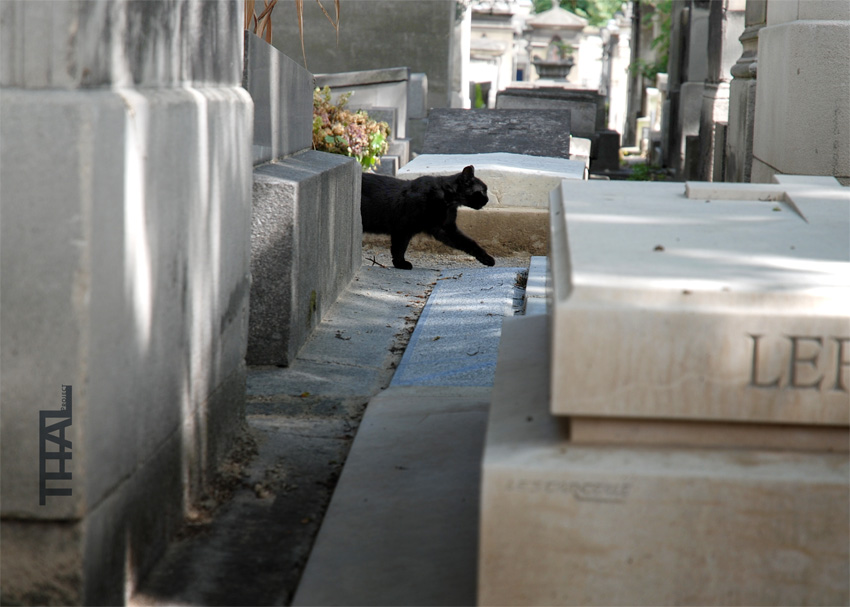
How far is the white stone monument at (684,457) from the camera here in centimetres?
165

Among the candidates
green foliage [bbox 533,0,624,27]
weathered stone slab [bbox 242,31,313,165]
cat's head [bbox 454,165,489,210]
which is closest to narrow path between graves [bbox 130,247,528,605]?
weathered stone slab [bbox 242,31,313,165]

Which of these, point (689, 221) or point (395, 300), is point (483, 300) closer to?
point (395, 300)

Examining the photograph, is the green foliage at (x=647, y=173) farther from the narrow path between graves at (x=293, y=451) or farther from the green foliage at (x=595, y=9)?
the green foliage at (x=595, y=9)

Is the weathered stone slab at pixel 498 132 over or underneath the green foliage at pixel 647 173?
over

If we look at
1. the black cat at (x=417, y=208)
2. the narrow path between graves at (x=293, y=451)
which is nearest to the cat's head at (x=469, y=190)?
the black cat at (x=417, y=208)

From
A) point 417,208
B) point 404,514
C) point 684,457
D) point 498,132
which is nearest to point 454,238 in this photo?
point 417,208

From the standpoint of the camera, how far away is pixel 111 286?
5.92 ft

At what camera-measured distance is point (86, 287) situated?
1700 mm

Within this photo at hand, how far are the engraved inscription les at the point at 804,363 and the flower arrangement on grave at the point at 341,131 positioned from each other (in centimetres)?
508

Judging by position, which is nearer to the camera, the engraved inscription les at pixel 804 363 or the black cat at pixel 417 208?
the engraved inscription les at pixel 804 363

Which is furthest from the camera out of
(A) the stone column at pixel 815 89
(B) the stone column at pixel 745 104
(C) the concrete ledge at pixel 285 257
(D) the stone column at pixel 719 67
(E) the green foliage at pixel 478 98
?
(E) the green foliage at pixel 478 98

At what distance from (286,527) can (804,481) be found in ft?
4.38

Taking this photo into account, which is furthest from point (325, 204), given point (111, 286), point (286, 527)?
point (111, 286)

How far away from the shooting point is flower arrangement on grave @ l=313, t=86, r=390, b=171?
257 inches
